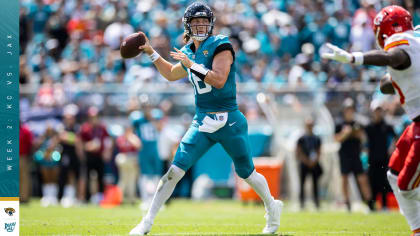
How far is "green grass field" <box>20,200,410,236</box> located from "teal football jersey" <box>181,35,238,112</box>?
1.37 metres

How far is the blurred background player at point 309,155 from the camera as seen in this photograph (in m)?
12.6

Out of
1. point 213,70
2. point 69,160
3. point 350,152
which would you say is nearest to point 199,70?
point 213,70

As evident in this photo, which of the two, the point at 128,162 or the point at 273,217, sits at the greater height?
the point at 273,217

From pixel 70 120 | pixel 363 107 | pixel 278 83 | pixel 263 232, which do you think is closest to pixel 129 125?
pixel 70 120

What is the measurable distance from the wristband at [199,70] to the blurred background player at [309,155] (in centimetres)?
650

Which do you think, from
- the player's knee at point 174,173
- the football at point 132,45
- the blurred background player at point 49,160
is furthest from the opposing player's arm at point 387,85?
the blurred background player at point 49,160

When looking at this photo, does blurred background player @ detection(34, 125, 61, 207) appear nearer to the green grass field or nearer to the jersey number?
the green grass field

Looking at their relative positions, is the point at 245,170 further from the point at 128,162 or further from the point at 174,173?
the point at 128,162

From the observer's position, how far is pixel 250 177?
22.5ft

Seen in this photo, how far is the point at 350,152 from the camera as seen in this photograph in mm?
12273

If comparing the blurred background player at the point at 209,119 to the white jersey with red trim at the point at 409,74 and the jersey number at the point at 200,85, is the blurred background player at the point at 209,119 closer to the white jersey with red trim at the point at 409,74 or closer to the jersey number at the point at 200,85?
the jersey number at the point at 200,85

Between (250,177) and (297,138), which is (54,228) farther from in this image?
(297,138)

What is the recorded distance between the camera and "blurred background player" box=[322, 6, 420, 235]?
5738mm

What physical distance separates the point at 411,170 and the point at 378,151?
6.57m
